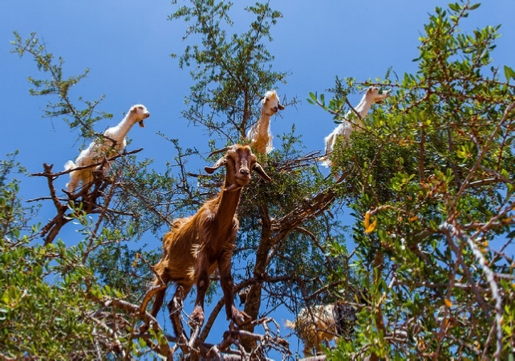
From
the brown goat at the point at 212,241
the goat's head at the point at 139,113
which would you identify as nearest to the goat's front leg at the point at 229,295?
the brown goat at the point at 212,241

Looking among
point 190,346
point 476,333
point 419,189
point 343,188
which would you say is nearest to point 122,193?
point 343,188

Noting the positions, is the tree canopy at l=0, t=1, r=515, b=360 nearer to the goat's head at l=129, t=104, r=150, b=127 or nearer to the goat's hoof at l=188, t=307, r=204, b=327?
the goat's hoof at l=188, t=307, r=204, b=327

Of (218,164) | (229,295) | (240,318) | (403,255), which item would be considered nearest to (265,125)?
(218,164)

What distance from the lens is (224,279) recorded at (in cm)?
536

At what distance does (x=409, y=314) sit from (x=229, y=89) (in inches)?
249

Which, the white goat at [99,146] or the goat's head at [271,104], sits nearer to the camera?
the goat's head at [271,104]

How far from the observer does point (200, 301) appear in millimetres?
5000

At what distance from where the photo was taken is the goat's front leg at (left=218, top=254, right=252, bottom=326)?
488cm

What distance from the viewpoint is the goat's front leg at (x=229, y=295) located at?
4883 millimetres

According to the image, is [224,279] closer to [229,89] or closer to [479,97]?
[479,97]

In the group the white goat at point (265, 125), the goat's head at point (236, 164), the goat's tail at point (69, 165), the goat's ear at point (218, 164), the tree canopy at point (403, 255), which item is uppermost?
the white goat at point (265, 125)

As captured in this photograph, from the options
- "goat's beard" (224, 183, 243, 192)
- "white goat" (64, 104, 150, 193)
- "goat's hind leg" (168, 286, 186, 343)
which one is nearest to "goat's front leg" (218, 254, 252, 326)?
"goat's hind leg" (168, 286, 186, 343)

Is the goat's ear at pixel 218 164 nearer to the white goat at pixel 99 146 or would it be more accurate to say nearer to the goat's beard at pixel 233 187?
the goat's beard at pixel 233 187

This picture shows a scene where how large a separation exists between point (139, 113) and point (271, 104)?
2.85m
